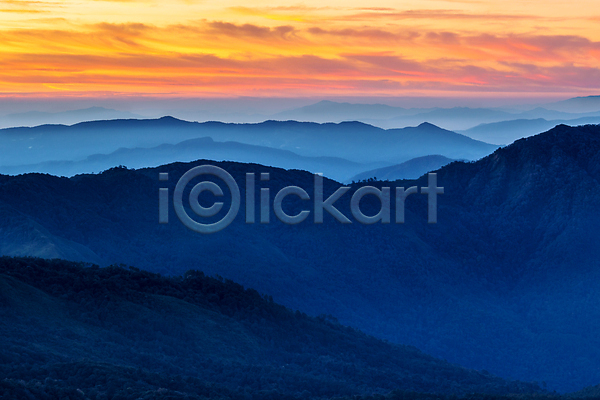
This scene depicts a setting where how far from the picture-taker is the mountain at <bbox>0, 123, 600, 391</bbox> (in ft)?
251

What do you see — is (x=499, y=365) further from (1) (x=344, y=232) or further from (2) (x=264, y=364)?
(2) (x=264, y=364)

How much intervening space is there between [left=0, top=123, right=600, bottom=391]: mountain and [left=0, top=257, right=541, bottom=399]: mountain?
16.0 m

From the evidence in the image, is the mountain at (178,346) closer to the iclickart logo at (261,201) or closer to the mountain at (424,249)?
the mountain at (424,249)

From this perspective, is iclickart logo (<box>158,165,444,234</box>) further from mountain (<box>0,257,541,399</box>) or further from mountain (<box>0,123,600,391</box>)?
mountain (<box>0,257,541,399</box>)

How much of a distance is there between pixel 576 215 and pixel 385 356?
48050 millimetres

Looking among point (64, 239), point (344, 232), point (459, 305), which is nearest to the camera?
point (64, 239)

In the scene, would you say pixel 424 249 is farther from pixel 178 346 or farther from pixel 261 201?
pixel 178 346

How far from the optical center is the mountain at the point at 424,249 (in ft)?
251

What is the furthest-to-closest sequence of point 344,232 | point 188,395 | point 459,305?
point 344,232
point 459,305
point 188,395

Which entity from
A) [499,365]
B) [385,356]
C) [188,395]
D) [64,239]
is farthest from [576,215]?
[188,395]

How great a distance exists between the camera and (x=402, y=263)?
88.4 meters

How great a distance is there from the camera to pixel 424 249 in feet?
301

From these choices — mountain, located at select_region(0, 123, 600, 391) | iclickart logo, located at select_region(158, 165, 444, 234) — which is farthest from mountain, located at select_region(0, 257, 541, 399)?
iclickart logo, located at select_region(158, 165, 444, 234)

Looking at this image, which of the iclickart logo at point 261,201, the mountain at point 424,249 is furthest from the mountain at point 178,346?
the iclickart logo at point 261,201
